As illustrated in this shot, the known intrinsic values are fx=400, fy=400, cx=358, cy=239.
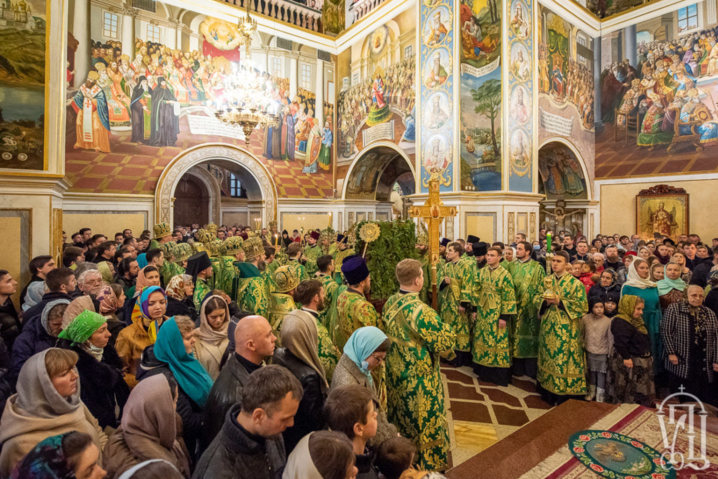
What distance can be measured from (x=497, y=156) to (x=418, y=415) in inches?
368

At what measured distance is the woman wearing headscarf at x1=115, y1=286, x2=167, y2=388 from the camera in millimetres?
2957

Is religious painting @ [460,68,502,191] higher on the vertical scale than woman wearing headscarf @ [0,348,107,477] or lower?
higher

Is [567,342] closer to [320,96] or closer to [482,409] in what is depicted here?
[482,409]

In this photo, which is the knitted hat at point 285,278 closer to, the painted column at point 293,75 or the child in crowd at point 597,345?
the child in crowd at point 597,345

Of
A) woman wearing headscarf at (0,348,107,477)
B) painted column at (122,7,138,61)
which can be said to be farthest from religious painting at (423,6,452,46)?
woman wearing headscarf at (0,348,107,477)

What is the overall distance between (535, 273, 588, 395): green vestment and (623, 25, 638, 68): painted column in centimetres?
1257

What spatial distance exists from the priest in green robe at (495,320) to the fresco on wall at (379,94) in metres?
8.24

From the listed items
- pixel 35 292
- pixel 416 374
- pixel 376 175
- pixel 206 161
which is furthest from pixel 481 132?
pixel 35 292

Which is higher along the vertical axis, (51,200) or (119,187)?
(119,187)

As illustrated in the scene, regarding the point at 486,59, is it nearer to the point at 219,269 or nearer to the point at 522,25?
the point at 522,25

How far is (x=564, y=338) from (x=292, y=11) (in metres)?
15.3

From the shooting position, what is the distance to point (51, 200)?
5871 mm

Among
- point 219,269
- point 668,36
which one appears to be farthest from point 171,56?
→ point 668,36

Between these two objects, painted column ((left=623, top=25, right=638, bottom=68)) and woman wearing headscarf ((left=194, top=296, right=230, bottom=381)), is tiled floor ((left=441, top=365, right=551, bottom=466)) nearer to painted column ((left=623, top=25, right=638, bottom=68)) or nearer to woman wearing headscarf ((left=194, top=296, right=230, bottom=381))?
woman wearing headscarf ((left=194, top=296, right=230, bottom=381))
